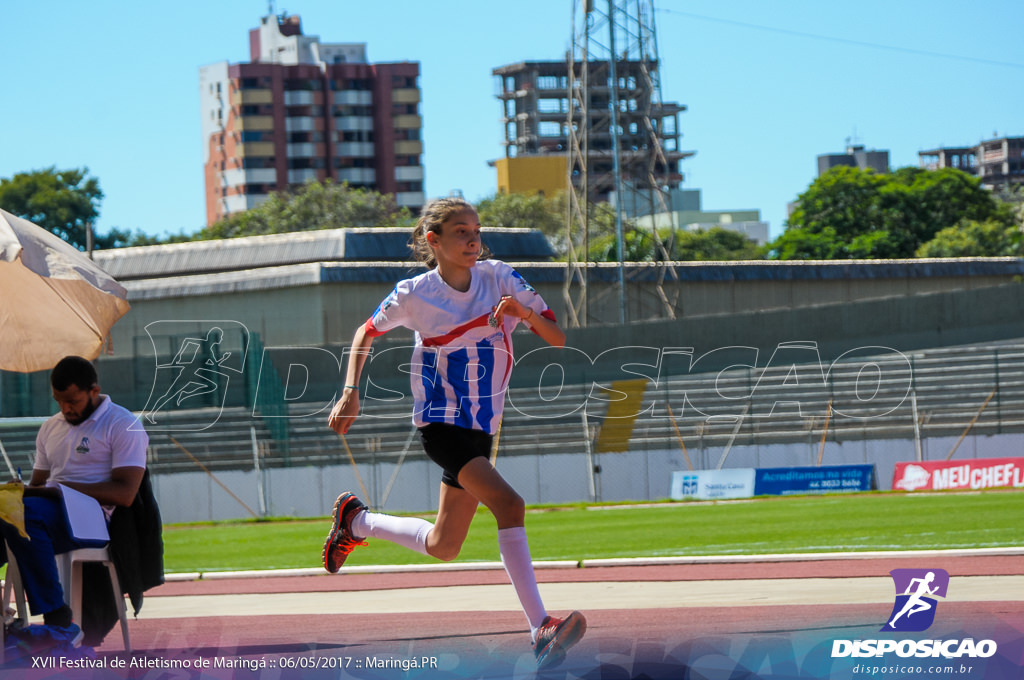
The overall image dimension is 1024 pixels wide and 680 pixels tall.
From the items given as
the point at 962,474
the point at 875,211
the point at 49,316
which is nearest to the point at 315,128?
the point at 875,211

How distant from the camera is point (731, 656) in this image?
229 inches

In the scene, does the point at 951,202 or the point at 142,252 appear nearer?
the point at 142,252

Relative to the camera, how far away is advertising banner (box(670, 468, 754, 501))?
24484 millimetres

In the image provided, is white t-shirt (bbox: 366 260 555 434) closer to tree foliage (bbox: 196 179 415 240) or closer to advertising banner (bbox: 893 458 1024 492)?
advertising banner (bbox: 893 458 1024 492)

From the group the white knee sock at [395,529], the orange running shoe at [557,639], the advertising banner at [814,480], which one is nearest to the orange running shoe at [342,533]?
the white knee sock at [395,529]

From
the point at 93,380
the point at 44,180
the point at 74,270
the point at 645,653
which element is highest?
the point at 44,180

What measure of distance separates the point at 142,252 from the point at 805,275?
24.7 meters

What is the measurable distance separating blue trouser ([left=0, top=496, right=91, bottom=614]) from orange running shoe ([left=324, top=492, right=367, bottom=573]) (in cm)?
130

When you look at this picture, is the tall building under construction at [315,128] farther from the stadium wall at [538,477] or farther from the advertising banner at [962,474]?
the advertising banner at [962,474]

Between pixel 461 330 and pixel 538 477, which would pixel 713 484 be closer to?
pixel 538 477

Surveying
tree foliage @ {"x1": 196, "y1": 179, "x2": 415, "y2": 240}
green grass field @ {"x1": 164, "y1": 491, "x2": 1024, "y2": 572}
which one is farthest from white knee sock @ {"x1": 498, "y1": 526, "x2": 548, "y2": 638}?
tree foliage @ {"x1": 196, "y1": 179, "x2": 415, "y2": 240}

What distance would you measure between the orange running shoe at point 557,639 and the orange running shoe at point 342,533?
1498mm

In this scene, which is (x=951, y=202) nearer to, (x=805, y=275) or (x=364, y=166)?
(x=805, y=275)

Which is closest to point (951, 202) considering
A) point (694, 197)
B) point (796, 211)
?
point (796, 211)
